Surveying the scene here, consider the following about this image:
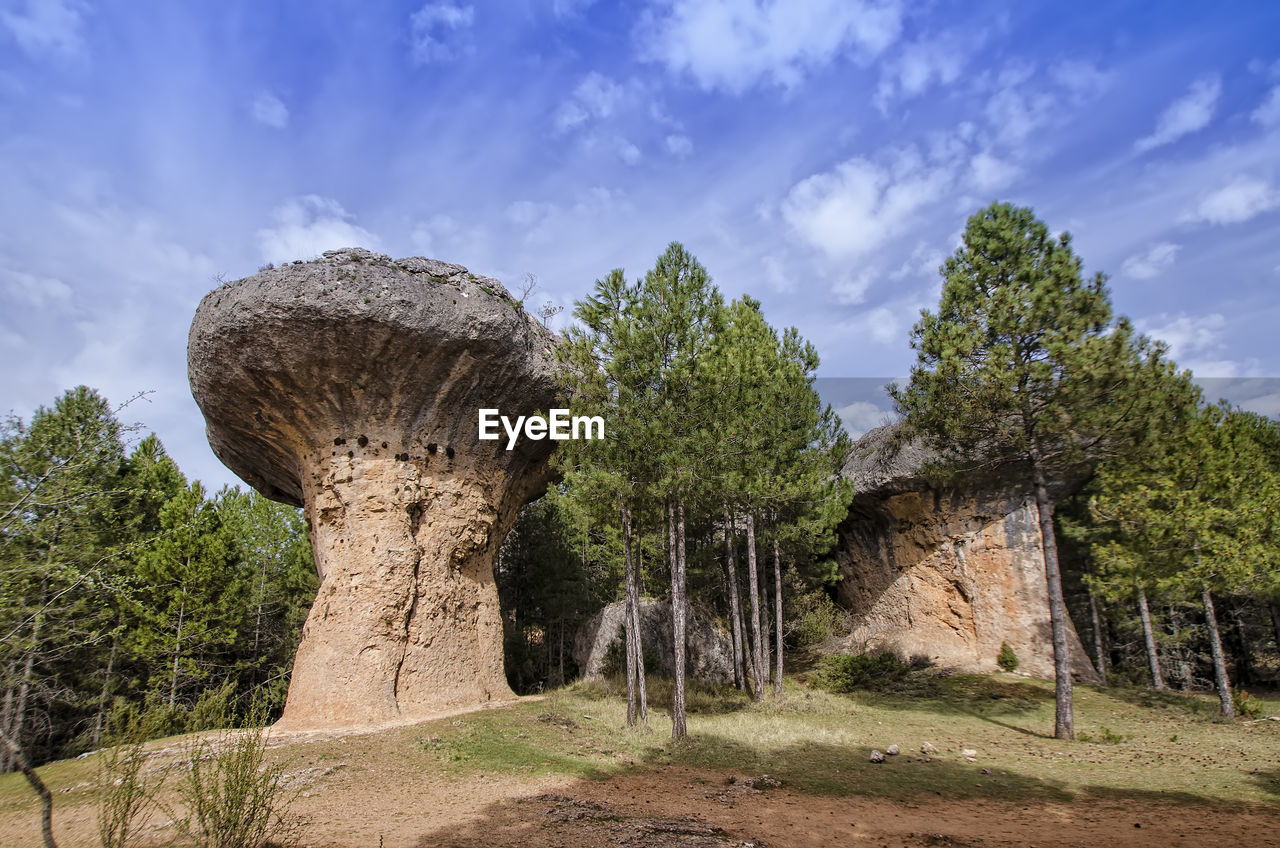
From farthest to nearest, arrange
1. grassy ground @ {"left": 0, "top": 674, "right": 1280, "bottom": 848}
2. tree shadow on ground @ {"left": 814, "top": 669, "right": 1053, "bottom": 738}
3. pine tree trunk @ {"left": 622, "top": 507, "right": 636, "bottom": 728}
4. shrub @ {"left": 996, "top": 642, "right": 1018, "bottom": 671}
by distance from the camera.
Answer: shrub @ {"left": 996, "top": 642, "right": 1018, "bottom": 671}, tree shadow on ground @ {"left": 814, "top": 669, "right": 1053, "bottom": 738}, pine tree trunk @ {"left": 622, "top": 507, "right": 636, "bottom": 728}, grassy ground @ {"left": 0, "top": 674, "right": 1280, "bottom": 848}

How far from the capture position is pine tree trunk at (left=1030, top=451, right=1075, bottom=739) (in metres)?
12.9

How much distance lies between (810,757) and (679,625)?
3379 mm

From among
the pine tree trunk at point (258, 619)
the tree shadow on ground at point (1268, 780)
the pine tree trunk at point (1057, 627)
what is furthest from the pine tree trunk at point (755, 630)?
the pine tree trunk at point (258, 619)

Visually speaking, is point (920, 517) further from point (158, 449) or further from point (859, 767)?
point (158, 449)

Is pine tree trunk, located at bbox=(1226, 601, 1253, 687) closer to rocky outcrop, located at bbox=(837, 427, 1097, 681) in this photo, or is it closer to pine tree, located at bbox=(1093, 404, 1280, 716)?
rocky outcrop, located at bbox=(837, 427, 1097, 681)

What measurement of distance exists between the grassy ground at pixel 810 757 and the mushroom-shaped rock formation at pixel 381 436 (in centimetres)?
218

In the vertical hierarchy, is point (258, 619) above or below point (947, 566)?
below

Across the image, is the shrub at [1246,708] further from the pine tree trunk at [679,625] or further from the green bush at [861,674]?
the pine tree trunk at [679,625]

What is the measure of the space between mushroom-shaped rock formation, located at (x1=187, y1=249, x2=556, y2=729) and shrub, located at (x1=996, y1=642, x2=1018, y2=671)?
1544cm

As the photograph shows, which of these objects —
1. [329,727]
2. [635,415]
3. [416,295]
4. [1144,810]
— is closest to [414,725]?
[329,727]

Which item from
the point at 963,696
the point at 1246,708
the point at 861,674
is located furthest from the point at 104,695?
the point at 1246,708

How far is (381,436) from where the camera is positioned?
15.4m

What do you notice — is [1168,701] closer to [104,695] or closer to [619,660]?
[619,660]

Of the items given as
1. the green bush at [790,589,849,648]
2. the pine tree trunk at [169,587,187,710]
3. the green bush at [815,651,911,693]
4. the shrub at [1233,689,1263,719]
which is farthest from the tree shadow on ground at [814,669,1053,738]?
the pine tree trunk at [169,587,187,710]
